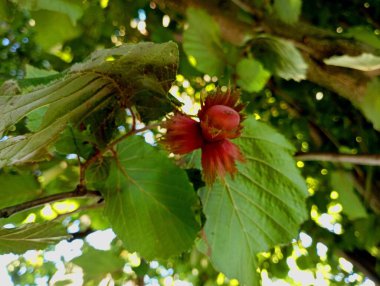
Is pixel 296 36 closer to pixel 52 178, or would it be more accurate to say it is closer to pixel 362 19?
pixel 52 178

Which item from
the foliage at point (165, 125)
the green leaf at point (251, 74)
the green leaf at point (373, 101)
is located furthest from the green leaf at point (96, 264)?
the green leaf at point (373, 101)

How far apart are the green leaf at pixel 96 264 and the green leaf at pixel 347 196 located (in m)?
0.68

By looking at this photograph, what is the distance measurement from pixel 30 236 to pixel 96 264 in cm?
42

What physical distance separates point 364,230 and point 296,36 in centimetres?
86

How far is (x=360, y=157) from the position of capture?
0.91m

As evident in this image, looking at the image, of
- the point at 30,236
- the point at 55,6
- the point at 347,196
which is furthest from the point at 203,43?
the point at 347,196

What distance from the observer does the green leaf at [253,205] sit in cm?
66

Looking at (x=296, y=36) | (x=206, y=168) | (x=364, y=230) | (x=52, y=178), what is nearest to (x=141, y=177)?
(x=206, y=168)

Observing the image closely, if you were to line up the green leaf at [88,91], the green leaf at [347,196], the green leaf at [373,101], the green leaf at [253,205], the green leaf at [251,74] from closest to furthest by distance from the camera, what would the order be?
1. the green leaf at [88,91]
2. the green leaf at [253,205]
3. the green leaf at [373,101]
4. the green leaf at [251,74]
5. the green leaf at [347,196]

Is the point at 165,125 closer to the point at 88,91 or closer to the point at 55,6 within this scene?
the point at 88,91

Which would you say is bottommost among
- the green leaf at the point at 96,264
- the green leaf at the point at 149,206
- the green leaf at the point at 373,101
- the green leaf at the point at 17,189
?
the green leaf at the point at 96,264

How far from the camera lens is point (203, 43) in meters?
0.90

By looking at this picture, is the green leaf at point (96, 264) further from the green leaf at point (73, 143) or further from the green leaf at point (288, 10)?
the green leaf at point (288, 10)

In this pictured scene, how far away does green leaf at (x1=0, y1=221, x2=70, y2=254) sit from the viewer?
496 millimetres
